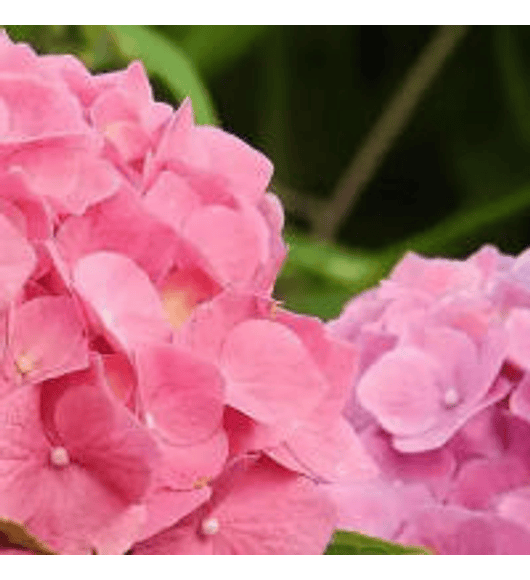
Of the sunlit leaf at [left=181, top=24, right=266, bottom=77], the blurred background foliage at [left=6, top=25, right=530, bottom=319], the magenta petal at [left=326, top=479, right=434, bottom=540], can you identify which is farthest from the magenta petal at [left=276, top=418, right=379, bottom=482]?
the blurred background foliage at [left=6, top=25, right=530, bottom=319]

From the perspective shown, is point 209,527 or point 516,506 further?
point 516,506

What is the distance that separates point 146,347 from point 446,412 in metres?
0.26

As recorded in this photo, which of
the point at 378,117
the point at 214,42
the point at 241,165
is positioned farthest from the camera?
the point at 378,117

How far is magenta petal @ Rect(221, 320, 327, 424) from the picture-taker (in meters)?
0.59

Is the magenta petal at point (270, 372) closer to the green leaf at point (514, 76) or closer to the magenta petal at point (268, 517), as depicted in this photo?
the magenta petal at point (268, 517)

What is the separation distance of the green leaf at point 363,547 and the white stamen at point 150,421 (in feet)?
0.31

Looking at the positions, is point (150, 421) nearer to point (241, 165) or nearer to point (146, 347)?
point (146, 347)

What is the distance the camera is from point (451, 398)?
2.62ft

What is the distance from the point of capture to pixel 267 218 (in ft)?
2.18

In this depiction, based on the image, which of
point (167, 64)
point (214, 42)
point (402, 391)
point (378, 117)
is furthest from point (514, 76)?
point (402, 391)

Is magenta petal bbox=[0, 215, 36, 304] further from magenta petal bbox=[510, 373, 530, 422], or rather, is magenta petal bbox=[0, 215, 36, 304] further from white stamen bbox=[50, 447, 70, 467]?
magenta petal bbox=[510, 373, 530, 422]

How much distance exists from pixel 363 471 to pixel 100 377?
0.16 metres

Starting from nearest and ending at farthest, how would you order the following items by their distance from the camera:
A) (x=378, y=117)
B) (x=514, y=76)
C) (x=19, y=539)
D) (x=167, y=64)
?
(x=19, y=539) → (x=167, y=64) → (x=514, y=76) → (x=378, y=117)

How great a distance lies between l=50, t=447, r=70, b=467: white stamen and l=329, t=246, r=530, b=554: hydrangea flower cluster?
23cm
